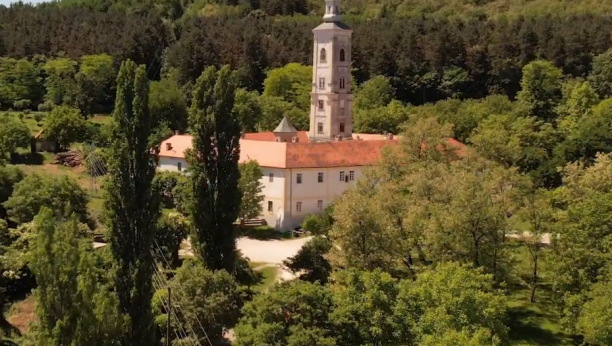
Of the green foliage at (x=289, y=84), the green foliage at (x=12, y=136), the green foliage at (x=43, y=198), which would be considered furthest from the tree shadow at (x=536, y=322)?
the green foliage at (x=289, y=84)

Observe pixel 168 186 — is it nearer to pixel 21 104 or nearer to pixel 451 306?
pixel 451 306

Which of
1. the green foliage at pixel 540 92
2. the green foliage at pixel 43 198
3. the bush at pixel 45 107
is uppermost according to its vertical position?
the green foliage at pixel 540 92

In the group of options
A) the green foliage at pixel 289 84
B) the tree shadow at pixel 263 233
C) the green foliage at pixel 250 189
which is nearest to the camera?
the green foliage at pixel 250 189

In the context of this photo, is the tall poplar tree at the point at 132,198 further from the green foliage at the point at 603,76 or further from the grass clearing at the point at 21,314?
the green foliage at the point at 603,76

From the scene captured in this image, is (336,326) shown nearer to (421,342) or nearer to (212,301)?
(421,342)

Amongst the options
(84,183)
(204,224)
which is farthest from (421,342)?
(84,183)

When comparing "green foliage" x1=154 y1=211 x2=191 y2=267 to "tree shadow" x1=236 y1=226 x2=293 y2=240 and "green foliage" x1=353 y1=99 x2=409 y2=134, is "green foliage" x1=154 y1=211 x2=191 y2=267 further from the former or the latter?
"green foliage" x1=353 y1=99 x2=409 y2=134

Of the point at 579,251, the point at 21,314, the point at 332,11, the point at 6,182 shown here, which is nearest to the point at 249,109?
the point at 332,11
